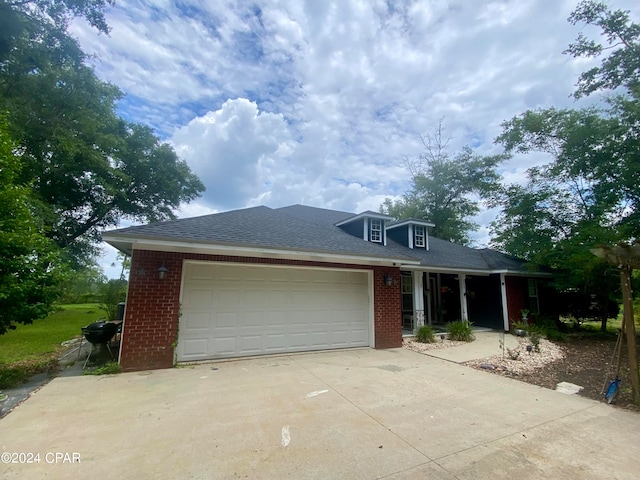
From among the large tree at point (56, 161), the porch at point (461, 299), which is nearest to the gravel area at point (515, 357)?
the porch at point (461, 299)

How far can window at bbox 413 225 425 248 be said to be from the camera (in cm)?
1342

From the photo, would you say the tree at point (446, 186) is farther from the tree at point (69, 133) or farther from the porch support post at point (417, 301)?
the tree at point (69, 133)

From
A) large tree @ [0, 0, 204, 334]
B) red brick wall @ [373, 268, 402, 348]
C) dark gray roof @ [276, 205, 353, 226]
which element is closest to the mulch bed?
red brick wall @ [373, 268, 402, 348]

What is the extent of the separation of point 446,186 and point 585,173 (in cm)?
1219

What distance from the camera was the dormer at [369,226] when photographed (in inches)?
448

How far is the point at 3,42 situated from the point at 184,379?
46.6 feet

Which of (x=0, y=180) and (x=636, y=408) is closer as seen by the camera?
(x=636, y=408)

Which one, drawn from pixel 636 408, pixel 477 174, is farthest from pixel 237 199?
pixel 477 174

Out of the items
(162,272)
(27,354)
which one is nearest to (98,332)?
(162,272)

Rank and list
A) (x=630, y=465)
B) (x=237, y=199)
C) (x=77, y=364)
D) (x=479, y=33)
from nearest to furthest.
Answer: (x=630, y=465) < (x=77, y=364) < (x=479, y=33) < (x=237, y=199)

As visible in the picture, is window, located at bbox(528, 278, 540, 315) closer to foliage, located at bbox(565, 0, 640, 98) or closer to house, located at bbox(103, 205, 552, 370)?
house, located at bbox(103, 205, 552, 370)

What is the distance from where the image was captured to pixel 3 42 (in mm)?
10445

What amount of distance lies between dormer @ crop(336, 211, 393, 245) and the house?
2629 mm

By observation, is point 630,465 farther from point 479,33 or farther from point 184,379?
point 479,33
